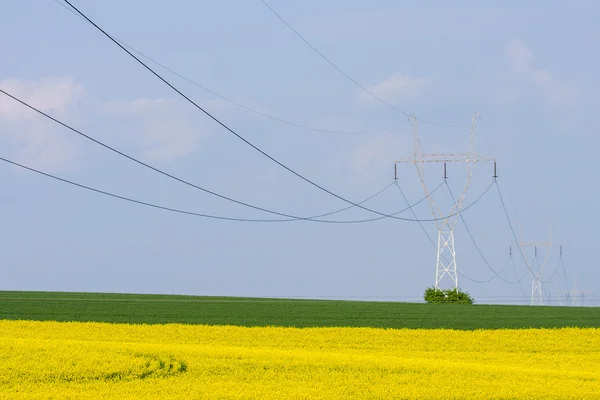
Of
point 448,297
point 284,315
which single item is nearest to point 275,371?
point 284,315

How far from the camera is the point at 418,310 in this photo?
55250 millimetres

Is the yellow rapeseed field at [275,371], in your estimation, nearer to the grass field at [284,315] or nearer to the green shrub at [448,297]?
the grass field at [284,315]

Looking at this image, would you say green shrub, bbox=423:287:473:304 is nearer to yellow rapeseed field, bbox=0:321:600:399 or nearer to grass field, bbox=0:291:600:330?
grass field, bbox=0:291:600:330

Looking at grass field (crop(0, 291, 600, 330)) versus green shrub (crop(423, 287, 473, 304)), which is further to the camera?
green shrub (crop(423, 287, 473, 304))

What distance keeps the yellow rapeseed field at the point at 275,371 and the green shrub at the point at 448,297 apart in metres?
33.5

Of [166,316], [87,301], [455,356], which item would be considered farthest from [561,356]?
[87,301]

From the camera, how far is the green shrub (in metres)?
70.2

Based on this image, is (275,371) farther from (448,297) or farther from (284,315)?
(448,297)

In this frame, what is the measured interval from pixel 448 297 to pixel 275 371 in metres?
46.5

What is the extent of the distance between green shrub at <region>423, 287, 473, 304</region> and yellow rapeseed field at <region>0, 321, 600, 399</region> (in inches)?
1320

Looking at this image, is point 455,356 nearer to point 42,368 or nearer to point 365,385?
point 365,385

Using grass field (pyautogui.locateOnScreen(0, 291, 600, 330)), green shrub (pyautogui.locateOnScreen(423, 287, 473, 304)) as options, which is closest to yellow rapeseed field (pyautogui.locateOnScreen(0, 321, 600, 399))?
grass field (pyautogui.locateOnScreen(0, 291, 600, 330))

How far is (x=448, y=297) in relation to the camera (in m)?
70.4

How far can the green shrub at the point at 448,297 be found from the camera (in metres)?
70.2
